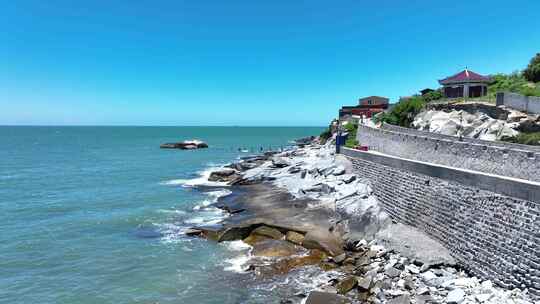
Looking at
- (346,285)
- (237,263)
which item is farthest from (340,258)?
(237,263)

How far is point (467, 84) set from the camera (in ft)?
127

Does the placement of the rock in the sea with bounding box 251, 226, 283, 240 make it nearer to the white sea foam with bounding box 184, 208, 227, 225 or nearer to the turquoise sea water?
the turquoise sea water

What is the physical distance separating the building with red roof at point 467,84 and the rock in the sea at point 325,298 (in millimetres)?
32209

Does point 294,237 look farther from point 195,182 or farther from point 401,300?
point 195,182

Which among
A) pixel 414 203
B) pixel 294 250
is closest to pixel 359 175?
pixel 414 203

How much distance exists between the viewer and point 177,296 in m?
15.5

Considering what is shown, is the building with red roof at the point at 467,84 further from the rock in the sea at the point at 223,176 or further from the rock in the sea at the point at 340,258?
the rock in the sea at the point at 340,258

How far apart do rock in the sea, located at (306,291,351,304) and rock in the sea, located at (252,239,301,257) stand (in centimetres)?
487

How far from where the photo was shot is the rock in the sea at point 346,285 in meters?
14.4

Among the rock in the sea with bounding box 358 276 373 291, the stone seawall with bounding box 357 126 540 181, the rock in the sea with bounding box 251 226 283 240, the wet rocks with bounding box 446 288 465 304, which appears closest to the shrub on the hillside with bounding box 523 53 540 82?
the stone seawall with bounding box 357 126 540 181

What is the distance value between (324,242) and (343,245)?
0.97 metres

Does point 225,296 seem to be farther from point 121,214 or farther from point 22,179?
point 22,179

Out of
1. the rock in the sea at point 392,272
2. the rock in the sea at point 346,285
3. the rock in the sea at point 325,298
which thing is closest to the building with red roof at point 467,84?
the rock in the sea at point 392,272

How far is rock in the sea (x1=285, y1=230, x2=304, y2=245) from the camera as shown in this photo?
2012cm
